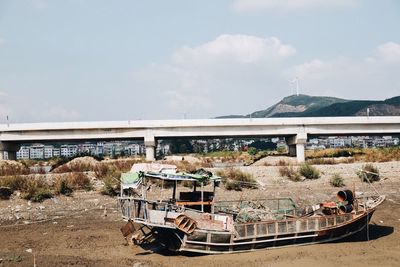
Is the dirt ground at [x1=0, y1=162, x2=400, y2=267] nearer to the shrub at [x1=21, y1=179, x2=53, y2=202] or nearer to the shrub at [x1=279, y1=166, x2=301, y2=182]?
the shrub at [x1=21, y1=179, x2=53, y2=202]

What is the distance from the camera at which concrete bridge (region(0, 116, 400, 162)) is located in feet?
163

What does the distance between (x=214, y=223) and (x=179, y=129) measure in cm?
3371

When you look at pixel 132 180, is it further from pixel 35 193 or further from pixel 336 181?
pixel 336 181

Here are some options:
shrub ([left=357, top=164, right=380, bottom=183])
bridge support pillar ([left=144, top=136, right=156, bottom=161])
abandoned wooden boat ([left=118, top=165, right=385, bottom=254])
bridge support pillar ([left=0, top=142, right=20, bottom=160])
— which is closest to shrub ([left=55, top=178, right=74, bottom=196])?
abandoned wooden boat ([left=118, top=165, right=385, bottom=254])

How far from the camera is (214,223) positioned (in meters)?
17.0

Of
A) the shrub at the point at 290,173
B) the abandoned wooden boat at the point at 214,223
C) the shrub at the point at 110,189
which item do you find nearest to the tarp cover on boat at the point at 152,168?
the abandoned wooden boat at the point at 214,223

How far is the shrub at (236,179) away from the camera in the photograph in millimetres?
30141

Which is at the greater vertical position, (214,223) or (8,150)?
(8,150)

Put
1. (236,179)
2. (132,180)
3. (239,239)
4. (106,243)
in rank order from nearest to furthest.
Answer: (239,239), (132,180), (106,243), (236,179)

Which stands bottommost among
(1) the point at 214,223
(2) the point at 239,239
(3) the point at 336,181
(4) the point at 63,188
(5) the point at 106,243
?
(5) the point at 106,243

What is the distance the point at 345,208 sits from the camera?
62.7 feet

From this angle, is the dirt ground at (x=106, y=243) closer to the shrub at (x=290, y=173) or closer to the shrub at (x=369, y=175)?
the shrub at (x=369, y=175)

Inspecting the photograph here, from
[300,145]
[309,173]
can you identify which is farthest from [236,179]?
[300,145]

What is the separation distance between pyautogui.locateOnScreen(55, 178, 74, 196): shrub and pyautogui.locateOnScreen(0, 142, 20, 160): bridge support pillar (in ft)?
80.9
